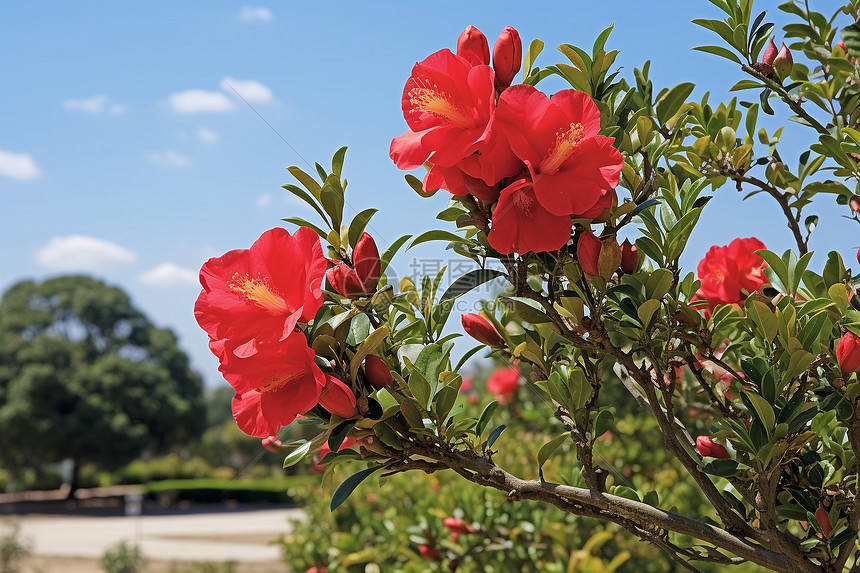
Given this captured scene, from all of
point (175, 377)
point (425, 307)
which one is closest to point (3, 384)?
point (175, 377)

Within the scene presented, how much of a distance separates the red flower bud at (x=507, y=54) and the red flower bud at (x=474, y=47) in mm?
15

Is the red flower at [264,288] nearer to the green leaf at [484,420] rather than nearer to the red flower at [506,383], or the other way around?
the green leaf at [484,420]

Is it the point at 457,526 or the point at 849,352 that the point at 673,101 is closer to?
the point at 849,352

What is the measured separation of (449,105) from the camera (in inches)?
32.5

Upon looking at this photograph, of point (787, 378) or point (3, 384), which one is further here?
point (3, 384)

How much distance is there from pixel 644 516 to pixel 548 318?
1.01 ft

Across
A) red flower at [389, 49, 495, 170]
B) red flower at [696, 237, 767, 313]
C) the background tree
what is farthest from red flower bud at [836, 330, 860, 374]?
the background tree

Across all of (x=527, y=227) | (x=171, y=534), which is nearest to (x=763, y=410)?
(x=527, y=227)

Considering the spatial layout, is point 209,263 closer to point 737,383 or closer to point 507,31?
point 507,31

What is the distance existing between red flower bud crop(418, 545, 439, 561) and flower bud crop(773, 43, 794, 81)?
1.81 meters

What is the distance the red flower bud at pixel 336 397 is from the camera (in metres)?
0.80

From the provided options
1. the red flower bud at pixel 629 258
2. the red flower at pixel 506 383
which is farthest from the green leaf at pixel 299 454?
the red flower at pixel 506 383

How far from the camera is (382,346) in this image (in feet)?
3.07

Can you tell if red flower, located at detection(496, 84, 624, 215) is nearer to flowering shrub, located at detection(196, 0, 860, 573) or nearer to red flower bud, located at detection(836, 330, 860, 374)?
flowering shrub, located at detection(196, 0, 860, 573)
